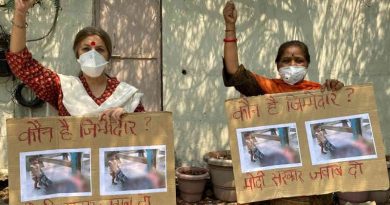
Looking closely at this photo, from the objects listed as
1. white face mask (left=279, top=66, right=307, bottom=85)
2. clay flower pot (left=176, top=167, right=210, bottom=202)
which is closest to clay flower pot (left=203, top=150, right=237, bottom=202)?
clay flower pot (left=176, top=167, right=210, bottom=202)

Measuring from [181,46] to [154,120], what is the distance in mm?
2912

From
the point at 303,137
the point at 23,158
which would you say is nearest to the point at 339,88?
the point at 303,137

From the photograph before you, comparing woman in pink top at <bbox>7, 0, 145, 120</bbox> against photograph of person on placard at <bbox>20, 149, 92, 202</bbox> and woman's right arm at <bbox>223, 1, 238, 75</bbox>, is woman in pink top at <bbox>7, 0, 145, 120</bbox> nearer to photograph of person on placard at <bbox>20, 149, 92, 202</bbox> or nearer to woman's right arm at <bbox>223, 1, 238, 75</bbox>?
photograph of person on placard at <bbox>20, 149, 92, 202</bbox>

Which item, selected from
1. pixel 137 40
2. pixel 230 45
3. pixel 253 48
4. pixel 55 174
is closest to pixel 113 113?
pixel 55 174

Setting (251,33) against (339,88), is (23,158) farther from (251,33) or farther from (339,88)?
(251,33)

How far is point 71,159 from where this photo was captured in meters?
2.04

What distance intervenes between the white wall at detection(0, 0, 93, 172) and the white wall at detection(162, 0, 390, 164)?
0.97 meters

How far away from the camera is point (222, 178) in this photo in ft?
14.8

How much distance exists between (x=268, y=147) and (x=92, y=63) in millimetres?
971

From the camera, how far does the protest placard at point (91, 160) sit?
2.01 metres

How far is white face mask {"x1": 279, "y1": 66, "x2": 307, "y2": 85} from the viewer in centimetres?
228

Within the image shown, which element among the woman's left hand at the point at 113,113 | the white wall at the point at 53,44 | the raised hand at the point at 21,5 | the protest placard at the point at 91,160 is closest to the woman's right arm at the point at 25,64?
the raised hand at the point at 21,5

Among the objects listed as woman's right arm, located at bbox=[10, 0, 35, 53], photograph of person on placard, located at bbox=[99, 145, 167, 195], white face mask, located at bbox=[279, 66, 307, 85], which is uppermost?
woman's right arm, located at bbox=[10, 0, 35, 53]

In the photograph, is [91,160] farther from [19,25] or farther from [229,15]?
[229,15]
